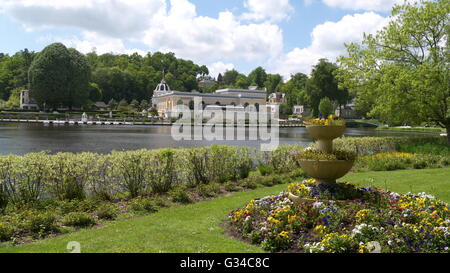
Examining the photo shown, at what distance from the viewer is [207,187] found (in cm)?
1037

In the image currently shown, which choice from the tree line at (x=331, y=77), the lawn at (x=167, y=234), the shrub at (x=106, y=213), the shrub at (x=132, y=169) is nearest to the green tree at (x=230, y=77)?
the tree line at (x=331, y=77)

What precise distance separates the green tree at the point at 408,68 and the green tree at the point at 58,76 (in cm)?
6706

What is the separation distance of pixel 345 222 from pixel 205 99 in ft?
327

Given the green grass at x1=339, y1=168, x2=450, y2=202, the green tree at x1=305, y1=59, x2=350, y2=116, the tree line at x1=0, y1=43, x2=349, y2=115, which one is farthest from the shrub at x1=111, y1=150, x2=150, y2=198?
the green tree at x1=305, y1=59, x2=350, y2=116

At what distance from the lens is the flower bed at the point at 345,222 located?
5414 mm

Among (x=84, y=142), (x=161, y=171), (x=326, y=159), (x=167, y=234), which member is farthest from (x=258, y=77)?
(x=167, y=234)

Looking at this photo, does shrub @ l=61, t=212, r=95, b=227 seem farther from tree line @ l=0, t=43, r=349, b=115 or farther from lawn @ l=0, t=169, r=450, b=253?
tree line @ l=0, t=43, r=349, b=115

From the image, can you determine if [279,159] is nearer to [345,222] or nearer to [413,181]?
[413,181]

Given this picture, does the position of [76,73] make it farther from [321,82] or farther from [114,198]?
[114,198]

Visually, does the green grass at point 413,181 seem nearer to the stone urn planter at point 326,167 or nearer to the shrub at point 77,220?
the stone urn planter at point 326,167

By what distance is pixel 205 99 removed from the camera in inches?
4131

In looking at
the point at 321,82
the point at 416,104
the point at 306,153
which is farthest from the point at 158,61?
the point at 306,153

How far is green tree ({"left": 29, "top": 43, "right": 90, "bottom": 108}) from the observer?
2918 inches
